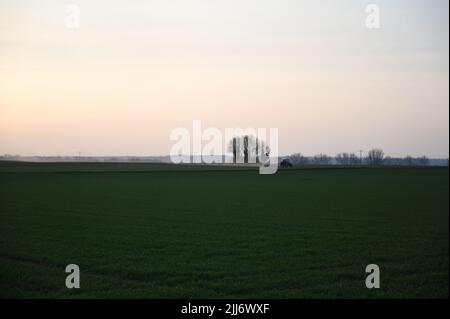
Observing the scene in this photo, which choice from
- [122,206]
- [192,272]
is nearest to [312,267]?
[192,272]

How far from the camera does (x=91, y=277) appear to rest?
490 inches

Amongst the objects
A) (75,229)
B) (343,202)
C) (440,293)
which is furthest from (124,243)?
(343,202)

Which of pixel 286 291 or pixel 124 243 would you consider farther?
pixel 124 243

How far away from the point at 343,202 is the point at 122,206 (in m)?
14.6

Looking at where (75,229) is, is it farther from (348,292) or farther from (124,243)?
(348,292)

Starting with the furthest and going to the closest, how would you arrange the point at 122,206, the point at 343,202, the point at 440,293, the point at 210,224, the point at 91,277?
1. the point at 343,202
2. the point at 122,206
3. the point at 210,224
4. the point at 91,277
5. the point at 440,293
